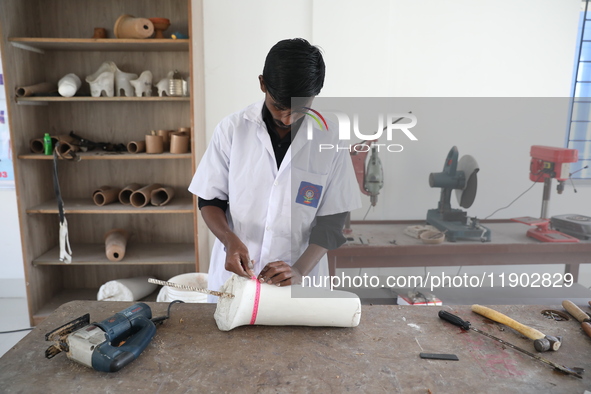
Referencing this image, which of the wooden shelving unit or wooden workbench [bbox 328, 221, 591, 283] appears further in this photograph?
the wooden shelving unit

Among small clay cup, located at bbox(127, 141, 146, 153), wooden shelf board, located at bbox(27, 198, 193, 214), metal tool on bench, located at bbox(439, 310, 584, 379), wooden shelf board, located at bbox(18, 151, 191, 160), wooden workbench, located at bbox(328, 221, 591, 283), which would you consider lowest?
wooden workbench, located at bbox(328, 221, 591, 283)

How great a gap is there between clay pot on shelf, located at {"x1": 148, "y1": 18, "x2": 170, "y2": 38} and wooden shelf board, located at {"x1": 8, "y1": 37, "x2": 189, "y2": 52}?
64mm

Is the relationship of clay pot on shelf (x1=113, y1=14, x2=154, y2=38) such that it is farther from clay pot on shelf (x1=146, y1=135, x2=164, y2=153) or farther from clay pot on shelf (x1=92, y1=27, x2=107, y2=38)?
clay pot on shelf (x1=146, y1=135, x2=164, y2=153)

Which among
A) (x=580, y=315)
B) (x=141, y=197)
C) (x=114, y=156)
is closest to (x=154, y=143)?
(x=114, y=156)

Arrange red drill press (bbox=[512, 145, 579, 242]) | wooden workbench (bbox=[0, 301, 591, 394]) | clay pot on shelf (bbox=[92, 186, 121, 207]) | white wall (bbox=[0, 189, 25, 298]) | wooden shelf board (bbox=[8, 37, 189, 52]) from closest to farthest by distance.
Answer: wooden workbench (bbox=[0, 301, 591, 394]), red drill press (bbox=[512, 145, 579, 242]), wooden shelf board (bbox=[8, 37, 189, 52]), clay pot on shelf (bbox=[92, 186, 121, 207]), white wall (bbox=[0, 189, 25, 298])

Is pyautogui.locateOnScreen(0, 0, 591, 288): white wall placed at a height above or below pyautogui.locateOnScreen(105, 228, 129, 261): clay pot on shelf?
above

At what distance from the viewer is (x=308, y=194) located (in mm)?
1569

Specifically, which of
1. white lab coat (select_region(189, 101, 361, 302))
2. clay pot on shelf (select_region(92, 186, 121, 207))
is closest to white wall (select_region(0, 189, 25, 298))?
clay pot on shelf (select_region(92, 186, 121, 207))

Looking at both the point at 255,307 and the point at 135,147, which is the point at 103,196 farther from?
the point at 255,307

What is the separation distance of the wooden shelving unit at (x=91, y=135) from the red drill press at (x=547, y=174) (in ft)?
6.19

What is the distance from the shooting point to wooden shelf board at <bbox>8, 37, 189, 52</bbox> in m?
2.48

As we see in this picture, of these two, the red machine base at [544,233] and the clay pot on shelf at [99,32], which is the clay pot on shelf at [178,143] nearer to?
the clay pot on shelf at [99,32]

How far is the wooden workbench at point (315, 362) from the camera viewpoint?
0.97m

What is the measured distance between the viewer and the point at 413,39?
2.77m
